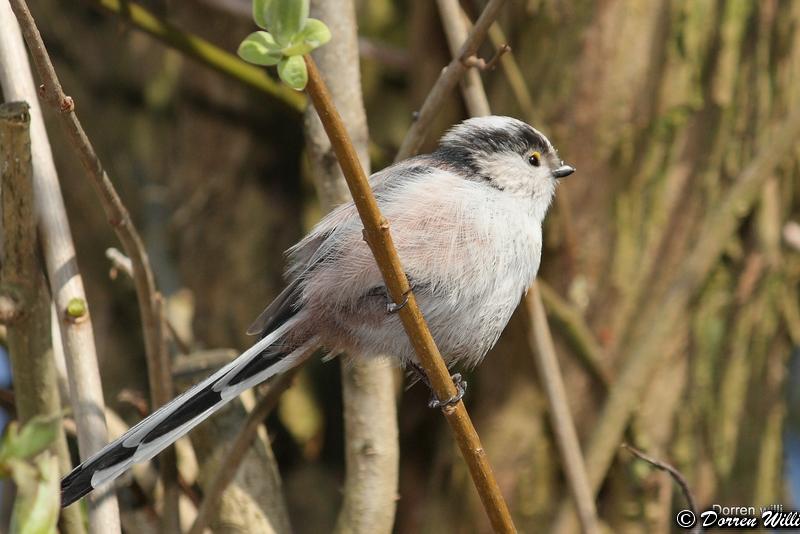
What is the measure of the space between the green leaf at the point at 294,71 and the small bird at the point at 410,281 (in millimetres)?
863

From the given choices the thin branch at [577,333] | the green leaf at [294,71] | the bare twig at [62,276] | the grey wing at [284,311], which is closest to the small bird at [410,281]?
the grey wing at [284,311]

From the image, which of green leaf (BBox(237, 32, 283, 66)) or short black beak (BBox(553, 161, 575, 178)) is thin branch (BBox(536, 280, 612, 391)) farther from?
green leaf (BBox(237, 32, 283, 66))

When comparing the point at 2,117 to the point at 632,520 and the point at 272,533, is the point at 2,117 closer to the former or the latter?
the point at 272,533

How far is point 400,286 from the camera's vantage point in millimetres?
1364

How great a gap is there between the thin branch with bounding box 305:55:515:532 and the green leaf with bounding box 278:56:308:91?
26mm

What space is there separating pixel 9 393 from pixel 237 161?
1132 mm

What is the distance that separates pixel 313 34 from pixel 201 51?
1.45 meters

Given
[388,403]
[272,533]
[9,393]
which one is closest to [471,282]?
[388,403]

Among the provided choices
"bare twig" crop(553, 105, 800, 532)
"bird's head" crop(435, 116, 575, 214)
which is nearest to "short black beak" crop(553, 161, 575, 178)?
"bird's head" crop(435, 116, 575, 214)

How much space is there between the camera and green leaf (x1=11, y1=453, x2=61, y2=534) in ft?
3.13

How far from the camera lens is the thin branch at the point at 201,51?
7.53 ft

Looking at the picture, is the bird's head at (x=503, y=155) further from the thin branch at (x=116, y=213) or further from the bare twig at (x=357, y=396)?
the thin branch at (x=116, y=213)

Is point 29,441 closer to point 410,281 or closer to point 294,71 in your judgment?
point 294,71

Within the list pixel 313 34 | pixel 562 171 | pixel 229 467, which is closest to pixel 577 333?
pixel 562 171
